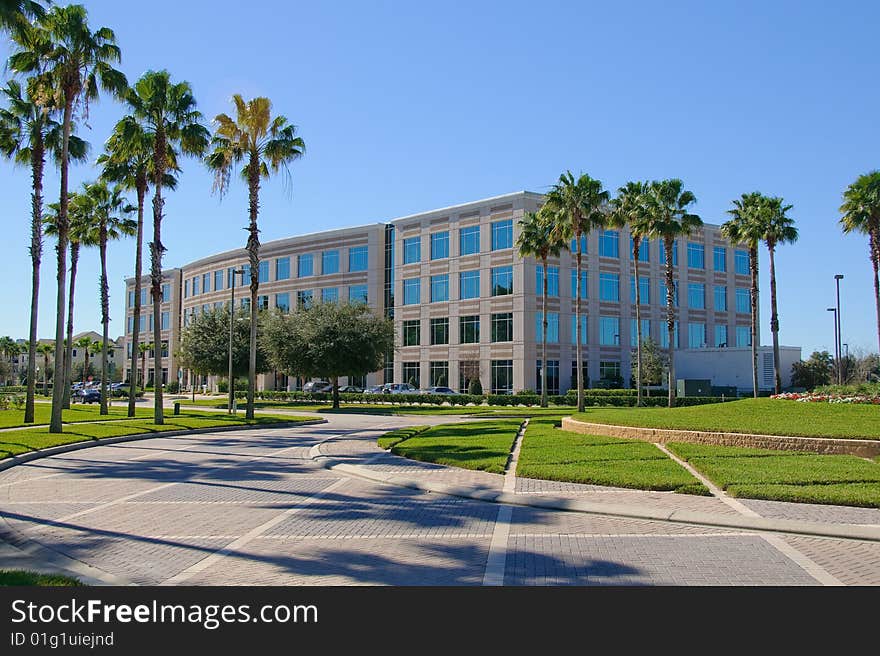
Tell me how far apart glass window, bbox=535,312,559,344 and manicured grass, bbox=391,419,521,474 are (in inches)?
1327

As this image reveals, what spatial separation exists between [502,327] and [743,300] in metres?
28.6

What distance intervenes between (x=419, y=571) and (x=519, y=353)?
5185 centimetres

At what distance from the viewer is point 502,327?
60156 millimetres

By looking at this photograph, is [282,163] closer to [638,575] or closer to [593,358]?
[638,575]

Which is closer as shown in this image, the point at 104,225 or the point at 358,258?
the point at 104,225

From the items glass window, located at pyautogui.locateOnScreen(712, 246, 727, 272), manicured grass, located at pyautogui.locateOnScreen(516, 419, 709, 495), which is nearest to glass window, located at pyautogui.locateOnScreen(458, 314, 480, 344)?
glass window, located at pyautogui.locateOnScreen(712, 246, 727, 272)

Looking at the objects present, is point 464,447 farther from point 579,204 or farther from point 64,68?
point 579,204

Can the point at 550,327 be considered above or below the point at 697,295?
below

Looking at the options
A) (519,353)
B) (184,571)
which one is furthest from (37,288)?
(519,353)

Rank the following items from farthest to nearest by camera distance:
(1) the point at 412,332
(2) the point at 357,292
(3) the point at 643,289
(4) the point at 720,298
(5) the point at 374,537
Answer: (2) the point at 357,292, (4) the point at 720,298, (1) the point at 412,332, (3) the point at 643,289, (5) the point at 374,537

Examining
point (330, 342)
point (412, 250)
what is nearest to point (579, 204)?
point (330, 342)

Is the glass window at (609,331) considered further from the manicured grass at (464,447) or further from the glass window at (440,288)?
the manicured grass at (464,447)

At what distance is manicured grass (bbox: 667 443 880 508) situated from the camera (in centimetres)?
1092

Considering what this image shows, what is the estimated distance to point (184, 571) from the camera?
7297mm
